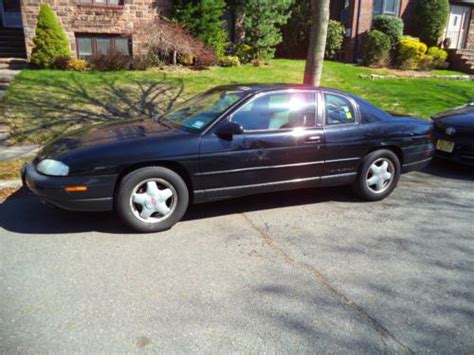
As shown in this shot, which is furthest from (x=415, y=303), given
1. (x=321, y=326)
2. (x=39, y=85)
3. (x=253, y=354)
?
(x=39, y=85)

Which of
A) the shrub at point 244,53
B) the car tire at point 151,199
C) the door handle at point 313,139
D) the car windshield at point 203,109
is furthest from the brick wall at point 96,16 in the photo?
the car tire at point 151,199

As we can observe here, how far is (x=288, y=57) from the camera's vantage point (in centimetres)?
1930

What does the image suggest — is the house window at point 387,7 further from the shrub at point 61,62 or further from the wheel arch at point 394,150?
the wheel arch at point 394,150

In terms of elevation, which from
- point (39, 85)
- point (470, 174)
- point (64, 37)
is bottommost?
point (470, 174)

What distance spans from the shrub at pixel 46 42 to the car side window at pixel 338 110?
10347 millimetres

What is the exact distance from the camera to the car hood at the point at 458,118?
676 centimetres

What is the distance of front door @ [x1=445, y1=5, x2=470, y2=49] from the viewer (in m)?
21.5

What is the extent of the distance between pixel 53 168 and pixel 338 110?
10.7 ft

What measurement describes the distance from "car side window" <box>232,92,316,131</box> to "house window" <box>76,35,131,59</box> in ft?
35.6

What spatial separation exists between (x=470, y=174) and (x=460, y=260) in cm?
350

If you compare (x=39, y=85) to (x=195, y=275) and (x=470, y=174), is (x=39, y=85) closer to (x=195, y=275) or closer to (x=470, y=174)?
(x=195, y=275)

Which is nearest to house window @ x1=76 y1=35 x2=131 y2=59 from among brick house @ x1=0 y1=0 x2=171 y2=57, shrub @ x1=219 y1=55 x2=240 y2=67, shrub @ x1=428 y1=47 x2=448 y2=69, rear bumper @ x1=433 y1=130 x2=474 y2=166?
brick house @ x1=0 y1=0 x2=171 y2=57

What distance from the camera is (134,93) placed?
9.98 m

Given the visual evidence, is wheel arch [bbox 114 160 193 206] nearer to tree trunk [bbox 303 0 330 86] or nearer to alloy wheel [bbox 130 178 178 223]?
alloy wheel [bbox 130 178 178 223]
